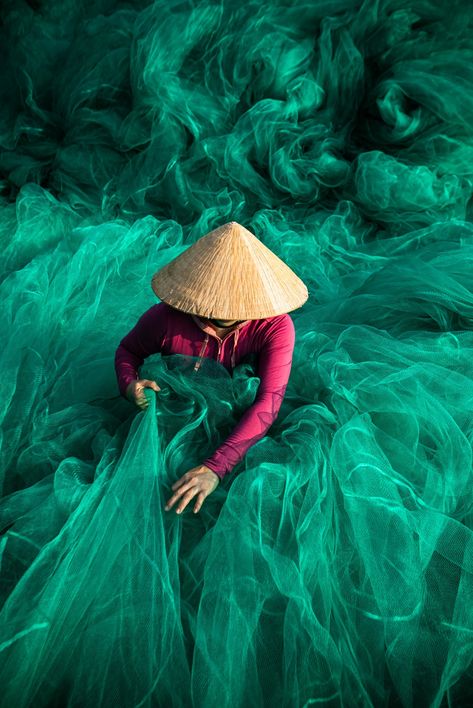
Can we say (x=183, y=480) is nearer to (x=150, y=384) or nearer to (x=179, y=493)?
(x=179, y=493)

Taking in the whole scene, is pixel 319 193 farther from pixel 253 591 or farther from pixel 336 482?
pixel 253 591

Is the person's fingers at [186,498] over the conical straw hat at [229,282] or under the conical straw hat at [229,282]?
under

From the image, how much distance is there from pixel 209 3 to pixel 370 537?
7.80ft

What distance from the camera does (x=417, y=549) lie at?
1.13 meters

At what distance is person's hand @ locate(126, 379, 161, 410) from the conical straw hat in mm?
208

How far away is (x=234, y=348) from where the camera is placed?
1487 mm

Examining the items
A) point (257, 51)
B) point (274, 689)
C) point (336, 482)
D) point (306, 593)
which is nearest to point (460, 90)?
Answer: point (257, 51)

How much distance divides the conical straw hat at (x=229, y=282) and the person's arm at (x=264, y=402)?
11 centimetres

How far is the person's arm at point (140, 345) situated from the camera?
1.49 meters

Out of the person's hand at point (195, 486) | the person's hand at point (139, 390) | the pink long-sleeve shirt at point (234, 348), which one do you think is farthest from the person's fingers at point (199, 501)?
the person's hand at point (139, 390)

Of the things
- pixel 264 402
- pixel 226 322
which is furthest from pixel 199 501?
pixel 226 322

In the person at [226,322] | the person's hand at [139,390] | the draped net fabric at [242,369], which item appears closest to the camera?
the draped net fabric at [242,369]

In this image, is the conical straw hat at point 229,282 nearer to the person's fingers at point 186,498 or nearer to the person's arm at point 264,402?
the person's arm at point 264,402

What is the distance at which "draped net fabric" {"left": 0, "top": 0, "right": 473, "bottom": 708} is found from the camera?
1061mm
